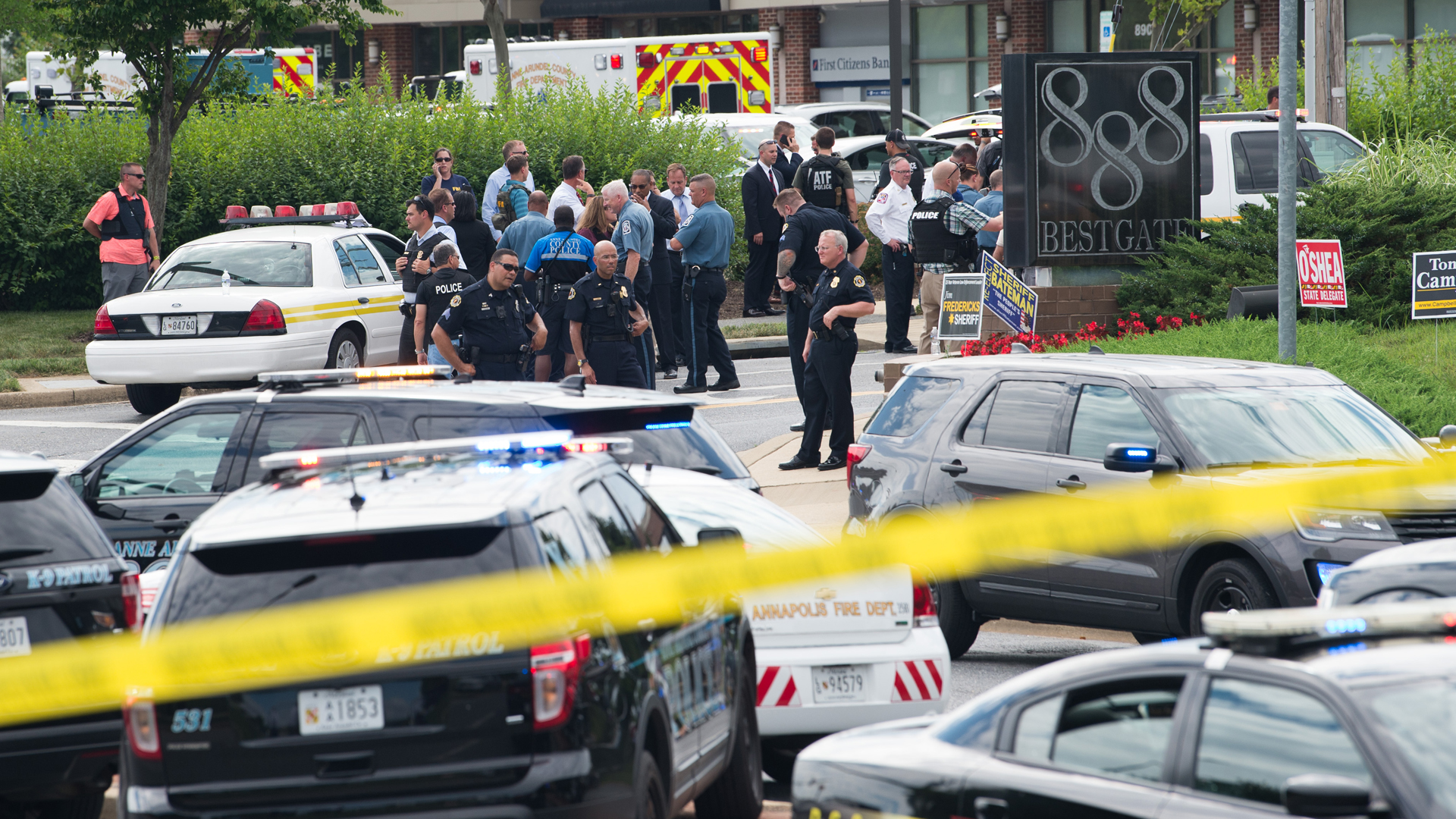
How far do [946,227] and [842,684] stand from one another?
34.6 feet

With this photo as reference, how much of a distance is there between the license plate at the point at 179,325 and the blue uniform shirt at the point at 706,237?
15.7 ft

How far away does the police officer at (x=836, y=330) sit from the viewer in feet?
43.9

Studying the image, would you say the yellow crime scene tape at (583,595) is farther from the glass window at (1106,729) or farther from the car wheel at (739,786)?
the glass window at (1106,729)

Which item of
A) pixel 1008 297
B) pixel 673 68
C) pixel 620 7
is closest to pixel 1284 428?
pixel 1008 297

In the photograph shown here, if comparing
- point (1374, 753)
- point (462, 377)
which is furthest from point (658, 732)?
point (462, 377)

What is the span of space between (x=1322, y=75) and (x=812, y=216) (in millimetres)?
8845

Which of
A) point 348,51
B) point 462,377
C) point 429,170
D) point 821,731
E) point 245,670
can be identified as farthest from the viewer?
point 348,51

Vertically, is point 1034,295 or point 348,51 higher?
point 348,51

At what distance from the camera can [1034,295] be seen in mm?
14891

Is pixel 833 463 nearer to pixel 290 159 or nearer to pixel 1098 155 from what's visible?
pixel 1098 155

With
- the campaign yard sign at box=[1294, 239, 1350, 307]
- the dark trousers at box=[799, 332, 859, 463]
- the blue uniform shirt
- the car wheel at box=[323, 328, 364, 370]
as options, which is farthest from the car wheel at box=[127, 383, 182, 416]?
the campaign yard sign at box=[1294, 239, 1350, 307]

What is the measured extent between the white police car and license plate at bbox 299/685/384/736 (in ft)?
38.9

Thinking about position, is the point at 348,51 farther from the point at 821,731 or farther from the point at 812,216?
the point at 821,731

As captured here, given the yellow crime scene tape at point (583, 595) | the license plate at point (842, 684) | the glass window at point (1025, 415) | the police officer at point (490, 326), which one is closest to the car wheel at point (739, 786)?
the yellow crime scene tape at point (583, 595)
